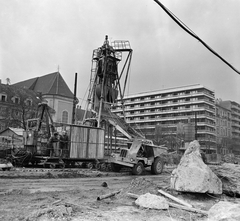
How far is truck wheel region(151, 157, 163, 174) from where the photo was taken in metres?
21.1

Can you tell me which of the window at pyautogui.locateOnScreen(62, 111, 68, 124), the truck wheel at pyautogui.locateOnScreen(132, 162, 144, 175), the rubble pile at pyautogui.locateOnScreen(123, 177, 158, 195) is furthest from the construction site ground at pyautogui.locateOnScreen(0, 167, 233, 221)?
the window at pyautogui.locateOnScreen(62, 111, 68, 124)

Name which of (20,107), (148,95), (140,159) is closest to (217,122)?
(148,95)

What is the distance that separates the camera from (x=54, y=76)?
236ft

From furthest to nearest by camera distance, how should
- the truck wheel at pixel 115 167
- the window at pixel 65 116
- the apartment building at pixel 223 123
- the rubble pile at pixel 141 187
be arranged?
the apartment building at pixel 223 123 → the window at pixel 65 116 → the truck wheel at pixel 115 167 → the rubble pile at pixel 141 187

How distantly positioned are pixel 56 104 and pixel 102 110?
41.9 metres

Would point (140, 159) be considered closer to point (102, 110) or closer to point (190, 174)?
point (102, 110)

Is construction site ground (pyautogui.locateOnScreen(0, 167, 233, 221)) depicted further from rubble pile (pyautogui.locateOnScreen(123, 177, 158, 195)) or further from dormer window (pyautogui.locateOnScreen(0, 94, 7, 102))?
dormer window (pyautogui.locateOnScreen(0, 94, 7, 102))

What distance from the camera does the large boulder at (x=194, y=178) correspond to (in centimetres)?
985

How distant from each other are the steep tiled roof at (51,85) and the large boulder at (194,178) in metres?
59.5

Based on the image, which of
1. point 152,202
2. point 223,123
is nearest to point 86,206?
point 152,202

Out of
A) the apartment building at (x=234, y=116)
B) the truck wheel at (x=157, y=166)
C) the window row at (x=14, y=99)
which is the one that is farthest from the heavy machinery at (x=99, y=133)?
the apartment building at (x=234, y=116)

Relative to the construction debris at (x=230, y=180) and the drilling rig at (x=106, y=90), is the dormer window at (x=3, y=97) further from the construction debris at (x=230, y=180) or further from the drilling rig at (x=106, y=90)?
the construction debris at (x=230, y=180)

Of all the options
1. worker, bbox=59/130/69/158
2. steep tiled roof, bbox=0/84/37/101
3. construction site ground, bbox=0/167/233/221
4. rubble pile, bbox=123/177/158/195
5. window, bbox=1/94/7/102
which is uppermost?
steep tiled roof, bbox=0/84/37/101

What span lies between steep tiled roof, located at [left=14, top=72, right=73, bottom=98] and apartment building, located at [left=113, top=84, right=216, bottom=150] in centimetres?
2647
